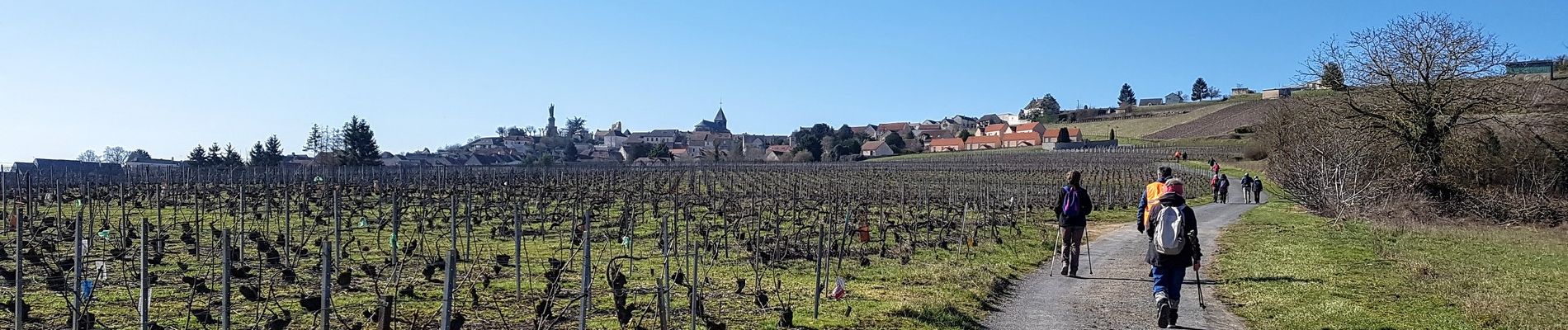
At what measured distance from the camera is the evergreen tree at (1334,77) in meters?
30.4

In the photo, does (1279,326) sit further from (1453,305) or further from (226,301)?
(226,301)

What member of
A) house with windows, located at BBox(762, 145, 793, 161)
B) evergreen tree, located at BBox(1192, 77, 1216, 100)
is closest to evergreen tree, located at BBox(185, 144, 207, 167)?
house with windows, located at BBox(762, 145, 793, 161)

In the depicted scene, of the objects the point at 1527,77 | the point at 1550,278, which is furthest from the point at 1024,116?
the point at 1550,278

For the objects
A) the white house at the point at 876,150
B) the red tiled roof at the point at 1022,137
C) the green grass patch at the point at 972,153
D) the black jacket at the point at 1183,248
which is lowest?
the black jacket at the point at 1183,248

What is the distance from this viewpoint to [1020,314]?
9688 millimetres

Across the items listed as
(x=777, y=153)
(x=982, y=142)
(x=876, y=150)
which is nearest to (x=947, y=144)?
(x=982, y=142)

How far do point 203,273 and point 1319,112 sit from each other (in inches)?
1175

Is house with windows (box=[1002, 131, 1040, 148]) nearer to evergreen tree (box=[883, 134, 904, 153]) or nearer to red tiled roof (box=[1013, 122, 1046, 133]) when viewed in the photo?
red tiled roof (box=[1013, 122, 1046, 133])

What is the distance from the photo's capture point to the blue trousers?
28.5 feet

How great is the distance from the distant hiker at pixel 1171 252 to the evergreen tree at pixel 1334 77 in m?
25.1

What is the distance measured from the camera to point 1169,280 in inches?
343

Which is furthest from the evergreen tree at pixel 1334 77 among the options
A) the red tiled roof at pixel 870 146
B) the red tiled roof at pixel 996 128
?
the red tiled roof at pixel 996 128

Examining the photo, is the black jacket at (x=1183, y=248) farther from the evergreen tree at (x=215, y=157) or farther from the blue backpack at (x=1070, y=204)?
the evergreen tree at (x=215, y=157)

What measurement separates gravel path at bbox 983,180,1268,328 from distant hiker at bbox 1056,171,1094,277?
342 millimetres
